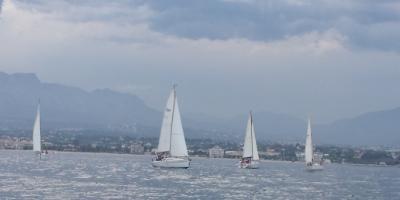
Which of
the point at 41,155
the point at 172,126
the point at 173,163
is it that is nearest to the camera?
the point at 172,126

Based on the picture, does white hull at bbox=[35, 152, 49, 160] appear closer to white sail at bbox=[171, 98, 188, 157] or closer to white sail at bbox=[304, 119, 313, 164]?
white sail at bbox=[304, 119, 313, 164]

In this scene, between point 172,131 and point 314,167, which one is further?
point 314,167

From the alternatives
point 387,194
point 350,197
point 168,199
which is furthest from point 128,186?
point 387,194

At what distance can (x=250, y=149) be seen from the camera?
127 m

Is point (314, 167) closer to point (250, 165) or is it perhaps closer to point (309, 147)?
point (309, 147)

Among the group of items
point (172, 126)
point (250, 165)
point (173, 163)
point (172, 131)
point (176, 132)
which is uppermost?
point (172, 126)

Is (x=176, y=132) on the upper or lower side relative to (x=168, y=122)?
lower

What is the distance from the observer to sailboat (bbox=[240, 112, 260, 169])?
126 metres

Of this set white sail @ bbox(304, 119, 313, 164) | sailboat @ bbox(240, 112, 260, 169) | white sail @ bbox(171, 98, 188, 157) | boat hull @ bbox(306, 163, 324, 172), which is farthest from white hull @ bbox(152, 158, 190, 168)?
boat hull @ bbox(306, 163, 324, 172)

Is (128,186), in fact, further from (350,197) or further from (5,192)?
(350,197)

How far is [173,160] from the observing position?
107250 millimetres

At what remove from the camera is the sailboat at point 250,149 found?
4973 inches

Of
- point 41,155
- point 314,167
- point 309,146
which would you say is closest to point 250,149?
point 309,146

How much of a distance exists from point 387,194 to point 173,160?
1418 inches
